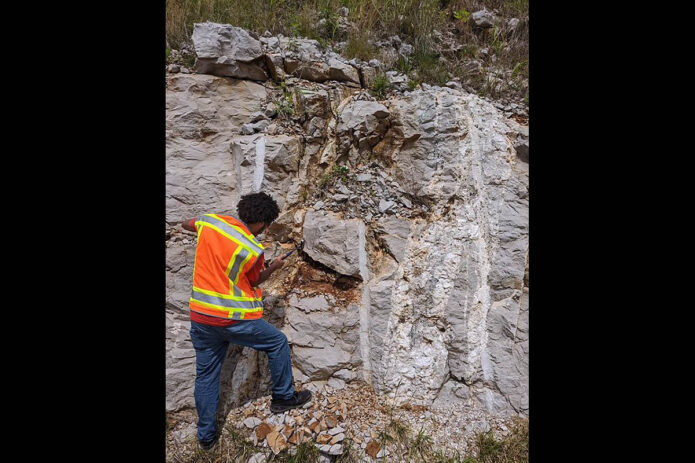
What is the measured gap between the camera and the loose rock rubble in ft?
7.86

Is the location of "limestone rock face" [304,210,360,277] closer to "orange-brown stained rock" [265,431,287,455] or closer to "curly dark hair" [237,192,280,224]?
"curly dark hair" [237,192,280,224]

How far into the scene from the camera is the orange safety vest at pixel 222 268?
7.07 ft

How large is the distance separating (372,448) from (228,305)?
1.55 m

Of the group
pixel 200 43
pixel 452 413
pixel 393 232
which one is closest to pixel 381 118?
pixel 393 232

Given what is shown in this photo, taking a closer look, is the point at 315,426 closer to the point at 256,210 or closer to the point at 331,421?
the point at 331,421

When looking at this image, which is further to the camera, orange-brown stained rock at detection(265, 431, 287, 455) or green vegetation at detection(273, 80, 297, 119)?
green vegetation at detection(273, 80, 297, 119)

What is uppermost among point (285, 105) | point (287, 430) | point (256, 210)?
point (285, 105)

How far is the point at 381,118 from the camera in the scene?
3023mm

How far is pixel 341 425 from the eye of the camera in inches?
97.0

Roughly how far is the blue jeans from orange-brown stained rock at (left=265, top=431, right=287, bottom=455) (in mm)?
412

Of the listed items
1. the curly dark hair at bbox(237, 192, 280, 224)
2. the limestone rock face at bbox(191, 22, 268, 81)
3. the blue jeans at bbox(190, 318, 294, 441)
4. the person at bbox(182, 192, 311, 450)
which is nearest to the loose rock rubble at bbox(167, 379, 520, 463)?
the person at bbox(182, 192, 311, 450)

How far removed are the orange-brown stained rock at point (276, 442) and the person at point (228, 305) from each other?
16 cm

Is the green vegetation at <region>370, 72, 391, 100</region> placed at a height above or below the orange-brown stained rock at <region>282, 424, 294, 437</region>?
above

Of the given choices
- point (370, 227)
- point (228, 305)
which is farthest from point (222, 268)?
point (370, 227)
